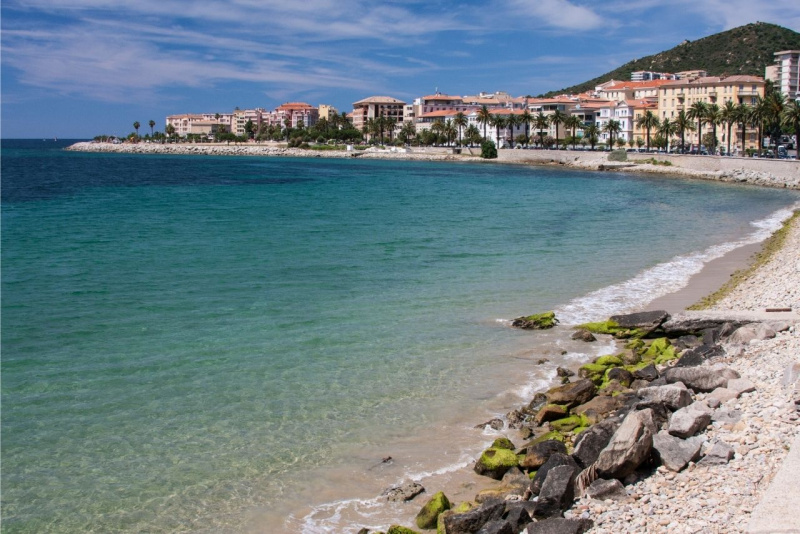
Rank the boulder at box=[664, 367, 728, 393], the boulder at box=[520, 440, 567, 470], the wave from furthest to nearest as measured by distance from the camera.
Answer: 1. the wave
2. the boulder at box=[664, 367, 728, 393]
3. the boulder at box=[520, 440, 567, 470]

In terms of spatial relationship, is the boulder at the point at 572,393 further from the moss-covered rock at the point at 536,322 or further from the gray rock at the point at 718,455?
the moss-covered rock at the point at 536,322

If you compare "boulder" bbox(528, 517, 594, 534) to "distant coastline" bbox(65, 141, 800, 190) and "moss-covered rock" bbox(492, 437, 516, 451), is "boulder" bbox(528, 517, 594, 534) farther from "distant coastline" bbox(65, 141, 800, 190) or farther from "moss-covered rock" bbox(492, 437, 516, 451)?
"distant coastline" bbox(65, 141, 800, 190)

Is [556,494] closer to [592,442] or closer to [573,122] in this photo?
[592,442]

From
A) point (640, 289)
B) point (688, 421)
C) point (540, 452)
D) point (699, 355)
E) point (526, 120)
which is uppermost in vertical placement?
point (526, 120)

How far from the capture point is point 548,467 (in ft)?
31.3

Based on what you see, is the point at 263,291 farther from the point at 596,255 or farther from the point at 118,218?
the point at 118,218

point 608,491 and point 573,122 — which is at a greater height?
point 573,122

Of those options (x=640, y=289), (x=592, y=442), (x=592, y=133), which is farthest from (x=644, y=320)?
(x=592, y=133)

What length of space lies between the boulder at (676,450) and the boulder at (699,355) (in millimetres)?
4682

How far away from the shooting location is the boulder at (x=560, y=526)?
783cm

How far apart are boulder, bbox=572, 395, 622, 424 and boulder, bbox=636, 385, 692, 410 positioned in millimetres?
773

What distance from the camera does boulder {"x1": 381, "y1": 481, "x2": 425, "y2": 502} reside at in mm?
9672

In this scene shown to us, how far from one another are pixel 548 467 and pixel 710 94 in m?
128

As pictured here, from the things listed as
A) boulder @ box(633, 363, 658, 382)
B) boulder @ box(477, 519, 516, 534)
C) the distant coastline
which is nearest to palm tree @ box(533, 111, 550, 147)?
the distant coastline
